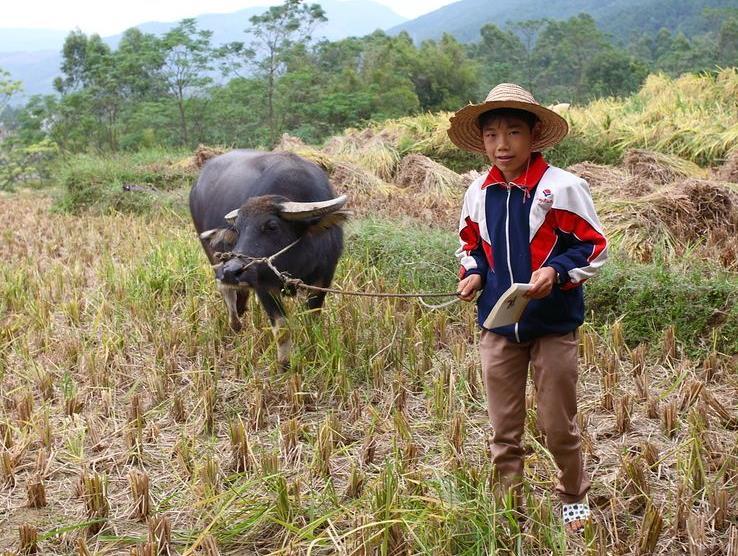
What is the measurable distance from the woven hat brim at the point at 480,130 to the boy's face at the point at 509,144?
0.05 metres

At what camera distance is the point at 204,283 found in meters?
4.97

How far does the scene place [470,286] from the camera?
217cm

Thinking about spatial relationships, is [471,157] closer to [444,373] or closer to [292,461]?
[444,373]

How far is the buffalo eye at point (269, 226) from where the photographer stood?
3582 mm

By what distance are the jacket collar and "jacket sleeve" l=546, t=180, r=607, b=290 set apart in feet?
0.35

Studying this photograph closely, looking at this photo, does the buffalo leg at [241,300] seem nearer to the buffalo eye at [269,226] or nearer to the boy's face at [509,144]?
the buffalo eye at [269,226]

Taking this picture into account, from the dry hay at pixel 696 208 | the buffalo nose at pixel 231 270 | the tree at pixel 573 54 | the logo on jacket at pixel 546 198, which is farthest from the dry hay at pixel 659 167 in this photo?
the tree at pixel 573 54

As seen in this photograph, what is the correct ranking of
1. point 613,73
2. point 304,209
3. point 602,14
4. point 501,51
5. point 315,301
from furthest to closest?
point 602,14 → point 501,51 → point 613,73 → point 315,301 → point 304,209

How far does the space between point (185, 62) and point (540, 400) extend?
14881 mm

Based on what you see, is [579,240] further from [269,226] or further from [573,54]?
[573,54]

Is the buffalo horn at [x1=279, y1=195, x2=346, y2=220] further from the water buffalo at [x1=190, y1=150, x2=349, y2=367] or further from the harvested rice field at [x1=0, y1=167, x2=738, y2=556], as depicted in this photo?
the harvested rice field at [x1=0, y1=167, x2=738, y2=556]

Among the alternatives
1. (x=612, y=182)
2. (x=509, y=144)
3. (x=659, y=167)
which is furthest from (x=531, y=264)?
(x=659, y=167)

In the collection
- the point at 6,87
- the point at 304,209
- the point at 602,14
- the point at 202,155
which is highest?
the point at 602,14

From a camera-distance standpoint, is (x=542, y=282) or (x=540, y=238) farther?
(x=540, y=238)
